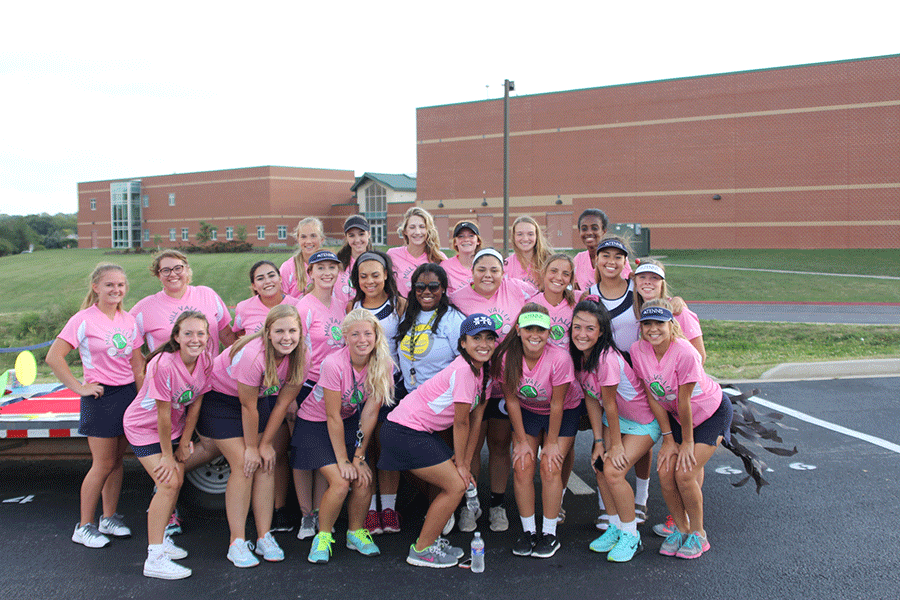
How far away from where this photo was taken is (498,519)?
176 inches

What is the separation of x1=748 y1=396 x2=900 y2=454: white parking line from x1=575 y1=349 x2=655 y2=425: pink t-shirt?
3.28m

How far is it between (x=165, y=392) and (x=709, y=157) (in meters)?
37.7

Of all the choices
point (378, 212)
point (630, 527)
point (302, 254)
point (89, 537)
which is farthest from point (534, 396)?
point (378, 212)

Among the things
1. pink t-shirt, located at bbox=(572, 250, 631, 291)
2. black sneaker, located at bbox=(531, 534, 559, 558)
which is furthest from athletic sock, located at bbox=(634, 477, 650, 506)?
pink t-shirt, located at bbox=(572, 250, 631, 291)

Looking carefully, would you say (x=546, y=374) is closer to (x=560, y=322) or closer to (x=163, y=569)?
(x=560, y=322)

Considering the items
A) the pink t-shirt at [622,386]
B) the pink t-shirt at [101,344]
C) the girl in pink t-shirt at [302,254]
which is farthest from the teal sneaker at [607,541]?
the pink t-shirt at [101,344]

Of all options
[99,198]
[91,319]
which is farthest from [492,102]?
[99,198]

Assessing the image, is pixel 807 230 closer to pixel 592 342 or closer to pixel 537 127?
pixel 537 127

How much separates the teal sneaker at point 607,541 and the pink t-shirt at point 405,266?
259cm

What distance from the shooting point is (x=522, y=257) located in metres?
5.61

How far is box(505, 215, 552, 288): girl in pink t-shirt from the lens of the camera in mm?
5434

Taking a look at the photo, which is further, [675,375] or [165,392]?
[675,375]

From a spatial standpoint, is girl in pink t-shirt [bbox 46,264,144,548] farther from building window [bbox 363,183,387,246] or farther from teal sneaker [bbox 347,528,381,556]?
building window [bbox 363,183,387,246]

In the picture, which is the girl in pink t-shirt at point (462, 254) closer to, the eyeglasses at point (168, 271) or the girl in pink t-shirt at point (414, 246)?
the girl in pink t-shirt at point (414, 246)
